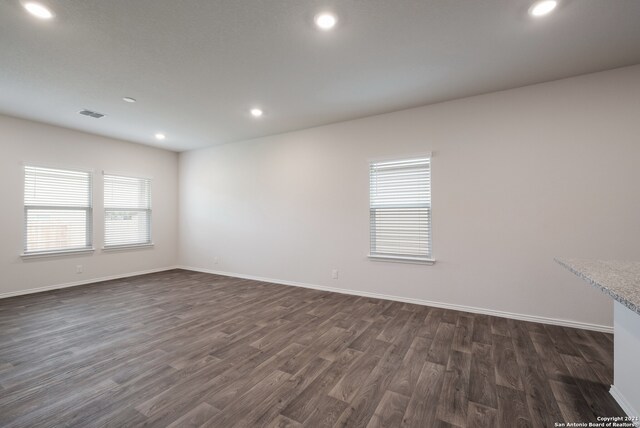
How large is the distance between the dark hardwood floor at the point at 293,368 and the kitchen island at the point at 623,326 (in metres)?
0.14

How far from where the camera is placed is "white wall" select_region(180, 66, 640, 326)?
9.54 feet

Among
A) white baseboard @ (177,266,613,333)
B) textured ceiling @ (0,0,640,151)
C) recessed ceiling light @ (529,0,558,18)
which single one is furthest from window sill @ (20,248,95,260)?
recessed ceiling light @ (529,0,558,18)

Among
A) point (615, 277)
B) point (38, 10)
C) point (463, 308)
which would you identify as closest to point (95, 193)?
point (38, 10)

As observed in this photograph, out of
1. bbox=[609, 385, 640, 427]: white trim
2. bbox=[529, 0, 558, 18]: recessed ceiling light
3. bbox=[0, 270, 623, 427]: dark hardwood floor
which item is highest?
bbox=[529, 0, 558, 18]: recessed ceiling light

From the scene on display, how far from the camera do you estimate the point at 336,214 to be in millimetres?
4508

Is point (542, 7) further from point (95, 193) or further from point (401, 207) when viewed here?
A: point (95, 193)

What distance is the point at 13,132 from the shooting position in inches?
168

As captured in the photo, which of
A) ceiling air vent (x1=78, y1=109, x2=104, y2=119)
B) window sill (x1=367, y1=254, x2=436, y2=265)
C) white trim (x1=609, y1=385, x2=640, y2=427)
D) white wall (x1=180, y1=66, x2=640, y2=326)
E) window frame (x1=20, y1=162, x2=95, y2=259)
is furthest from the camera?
window frame (x1=20, y1=162, x2=95, y2=259)

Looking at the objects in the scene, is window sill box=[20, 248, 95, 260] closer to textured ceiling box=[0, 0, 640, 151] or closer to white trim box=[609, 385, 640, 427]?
textured ceiling box=[0, 0, 640, 151]

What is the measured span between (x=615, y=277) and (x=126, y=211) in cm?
700

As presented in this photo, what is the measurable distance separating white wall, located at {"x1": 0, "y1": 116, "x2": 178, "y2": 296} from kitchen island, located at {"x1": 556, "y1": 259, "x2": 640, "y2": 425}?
6794 millimetres

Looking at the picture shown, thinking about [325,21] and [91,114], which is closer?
[325,21]

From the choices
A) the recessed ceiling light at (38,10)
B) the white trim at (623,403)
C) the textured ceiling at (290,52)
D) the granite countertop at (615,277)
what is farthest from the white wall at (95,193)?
the white trim at (623,403)

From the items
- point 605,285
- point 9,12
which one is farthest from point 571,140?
point 9,12
